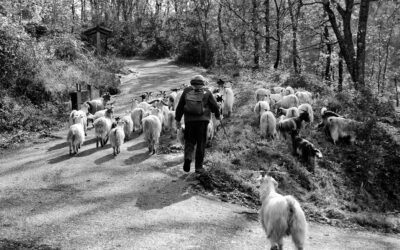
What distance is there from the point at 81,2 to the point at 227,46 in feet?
75.9

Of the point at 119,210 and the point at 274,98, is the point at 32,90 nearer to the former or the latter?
the point at 274,98

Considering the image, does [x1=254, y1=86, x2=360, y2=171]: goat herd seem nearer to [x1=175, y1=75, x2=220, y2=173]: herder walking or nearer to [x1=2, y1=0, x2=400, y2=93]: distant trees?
[x1=175, y1=75, x2=220, y2=173]: herder walking

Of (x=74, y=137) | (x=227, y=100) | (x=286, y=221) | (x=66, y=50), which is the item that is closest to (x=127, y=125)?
(x=74, y=137)

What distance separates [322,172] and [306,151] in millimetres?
899

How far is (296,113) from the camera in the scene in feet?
45.7

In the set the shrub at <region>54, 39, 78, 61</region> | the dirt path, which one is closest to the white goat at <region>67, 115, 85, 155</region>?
the dirt path

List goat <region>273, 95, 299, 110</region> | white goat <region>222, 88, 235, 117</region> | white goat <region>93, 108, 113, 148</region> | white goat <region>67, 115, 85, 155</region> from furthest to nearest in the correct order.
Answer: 1. goat <region>273, 95, 299, 110</region>
2. white goat <region>222, 88, 235, 117</region>
3. white goat <region>93, 108, 113, 148</region>
4. white goat <region>67, 115, 85, 155</region>

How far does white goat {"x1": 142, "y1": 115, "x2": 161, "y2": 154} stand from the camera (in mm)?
11523

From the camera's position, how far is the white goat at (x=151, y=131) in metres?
11.5

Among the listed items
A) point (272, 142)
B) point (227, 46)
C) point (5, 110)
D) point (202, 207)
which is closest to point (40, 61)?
point (5, 110)

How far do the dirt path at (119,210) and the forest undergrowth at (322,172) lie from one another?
0.81 metres

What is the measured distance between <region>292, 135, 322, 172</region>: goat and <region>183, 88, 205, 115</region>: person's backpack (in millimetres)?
4248

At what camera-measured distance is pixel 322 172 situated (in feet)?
39.4

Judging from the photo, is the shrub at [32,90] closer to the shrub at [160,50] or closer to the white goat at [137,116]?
the white goat at [137,116]
